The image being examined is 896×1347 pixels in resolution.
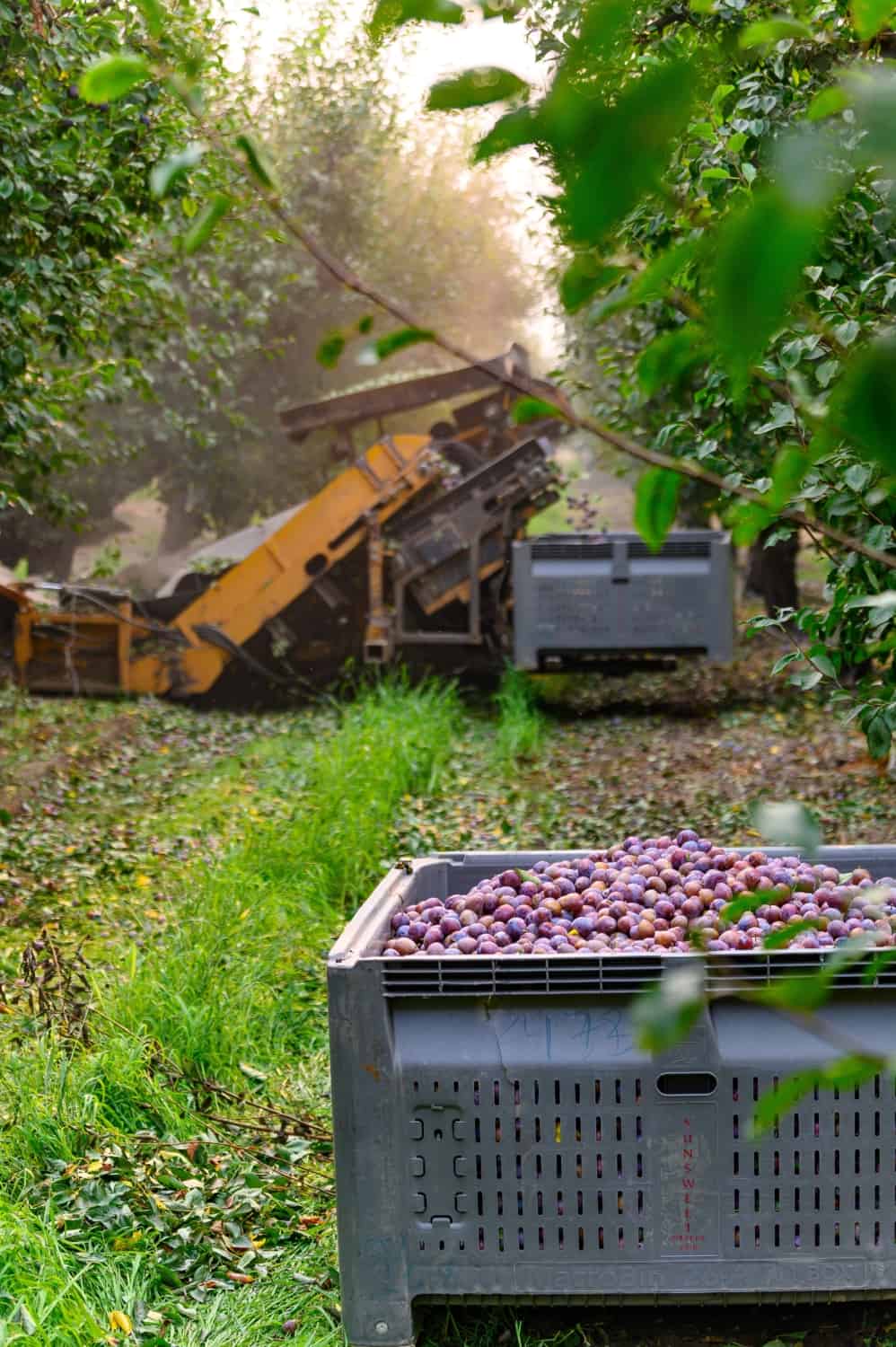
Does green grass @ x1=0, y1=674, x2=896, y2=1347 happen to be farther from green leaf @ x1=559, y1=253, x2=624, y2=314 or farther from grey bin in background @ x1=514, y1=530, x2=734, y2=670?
green leaf @ x1=559, y1=253, x2=624, y2=314

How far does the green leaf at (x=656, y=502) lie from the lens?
0.88 metres

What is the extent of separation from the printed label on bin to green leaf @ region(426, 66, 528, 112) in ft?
7.09

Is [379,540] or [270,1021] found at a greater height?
[379,540]

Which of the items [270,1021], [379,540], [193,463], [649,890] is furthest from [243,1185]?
[193,463]

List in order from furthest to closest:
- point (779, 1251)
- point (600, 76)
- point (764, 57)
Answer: point (764, 57) → point (779, 1251) → point (600, 76)

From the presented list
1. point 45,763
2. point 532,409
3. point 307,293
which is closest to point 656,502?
point 532,409

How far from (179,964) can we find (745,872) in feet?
6.71

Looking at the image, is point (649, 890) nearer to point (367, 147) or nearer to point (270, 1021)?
point (270, 1021)

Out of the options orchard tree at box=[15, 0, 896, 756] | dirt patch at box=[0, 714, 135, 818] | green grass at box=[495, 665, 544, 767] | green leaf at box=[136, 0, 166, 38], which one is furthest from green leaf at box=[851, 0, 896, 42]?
green grass at box=[495, 665, 544, 767]

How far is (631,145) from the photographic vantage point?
581 mm

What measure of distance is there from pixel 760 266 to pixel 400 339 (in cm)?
31

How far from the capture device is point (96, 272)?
6688mm

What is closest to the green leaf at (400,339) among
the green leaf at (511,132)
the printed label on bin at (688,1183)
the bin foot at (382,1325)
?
the green leaf at (511,132)

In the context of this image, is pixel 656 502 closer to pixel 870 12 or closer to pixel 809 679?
pixel 870 12
